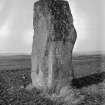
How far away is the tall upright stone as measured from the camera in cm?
1300

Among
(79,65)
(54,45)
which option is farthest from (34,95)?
(79,65)

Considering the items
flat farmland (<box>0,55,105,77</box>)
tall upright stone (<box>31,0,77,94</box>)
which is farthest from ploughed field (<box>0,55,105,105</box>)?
flat farmland (<box>0,55,105,77</box>)

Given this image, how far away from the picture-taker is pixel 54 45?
13.0m

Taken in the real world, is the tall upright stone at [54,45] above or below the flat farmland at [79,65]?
above

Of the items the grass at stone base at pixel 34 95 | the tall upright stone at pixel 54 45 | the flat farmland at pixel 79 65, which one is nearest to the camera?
the grass at stone base at pixel 34 95

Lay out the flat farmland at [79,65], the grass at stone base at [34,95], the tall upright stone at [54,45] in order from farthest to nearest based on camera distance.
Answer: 1. the flat farmland at [79,65]
2. the tall upright stone at [54,45]
3. the grass at stone base at [34,95]

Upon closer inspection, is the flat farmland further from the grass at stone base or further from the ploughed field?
the grass at stone base

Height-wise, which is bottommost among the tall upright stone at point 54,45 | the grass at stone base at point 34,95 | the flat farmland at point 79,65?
the grass at stone base at point 34,95

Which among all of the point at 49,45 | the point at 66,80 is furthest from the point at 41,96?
the point at 49,45

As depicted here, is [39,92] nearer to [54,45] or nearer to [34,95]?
[34,95]

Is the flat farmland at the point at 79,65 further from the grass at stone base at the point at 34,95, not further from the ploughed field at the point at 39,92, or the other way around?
the grass at stone base at the point at 34,95

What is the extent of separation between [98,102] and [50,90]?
2494 mm

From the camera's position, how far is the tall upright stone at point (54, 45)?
13000 millimetres

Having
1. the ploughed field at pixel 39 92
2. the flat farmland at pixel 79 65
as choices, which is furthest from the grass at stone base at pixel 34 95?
the flat farmland at pixel 79 65
